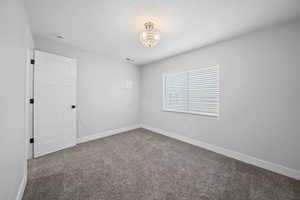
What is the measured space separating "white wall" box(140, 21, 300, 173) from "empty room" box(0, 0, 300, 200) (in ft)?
0.05

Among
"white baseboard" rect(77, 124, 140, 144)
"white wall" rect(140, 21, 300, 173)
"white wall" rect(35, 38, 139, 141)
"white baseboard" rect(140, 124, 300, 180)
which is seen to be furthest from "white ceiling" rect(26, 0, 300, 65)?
"white baseboard" rect(77, 124, 140, 144)

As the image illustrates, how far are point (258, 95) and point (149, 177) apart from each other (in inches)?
93.6

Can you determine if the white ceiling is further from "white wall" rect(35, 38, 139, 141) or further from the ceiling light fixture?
"white wall" rect(35, 38, 139, 141)

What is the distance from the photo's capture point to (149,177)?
68.7 inches

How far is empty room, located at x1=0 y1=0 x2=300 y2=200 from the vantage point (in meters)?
1.43

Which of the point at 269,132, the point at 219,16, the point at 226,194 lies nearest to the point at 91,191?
the point at 226,194

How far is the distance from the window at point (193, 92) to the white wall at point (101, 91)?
1360 millimetres

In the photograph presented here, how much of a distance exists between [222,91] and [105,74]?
3.20 m

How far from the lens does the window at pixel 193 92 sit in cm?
261

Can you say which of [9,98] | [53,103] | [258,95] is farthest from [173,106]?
[9,98]

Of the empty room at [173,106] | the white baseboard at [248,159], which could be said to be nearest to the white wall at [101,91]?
the empty room at [173,106]

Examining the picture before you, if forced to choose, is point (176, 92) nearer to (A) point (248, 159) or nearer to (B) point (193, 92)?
(B) point (193, 92)

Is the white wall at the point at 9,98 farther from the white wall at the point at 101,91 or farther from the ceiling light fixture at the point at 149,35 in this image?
the white wall at the point at 101,91

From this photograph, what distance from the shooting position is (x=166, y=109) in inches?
143
